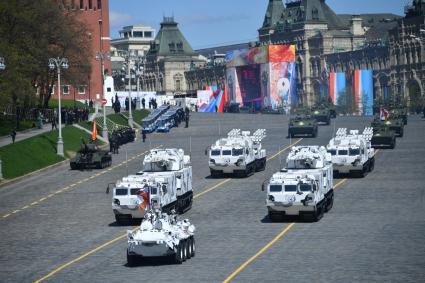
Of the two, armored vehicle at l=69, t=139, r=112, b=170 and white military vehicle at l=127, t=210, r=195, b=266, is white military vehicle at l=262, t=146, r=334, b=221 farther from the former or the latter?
armored vehicle at l=69, t=139, r=112, b=170

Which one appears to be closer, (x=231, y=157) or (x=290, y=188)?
(x=290, y=188)

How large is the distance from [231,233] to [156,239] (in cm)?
1050

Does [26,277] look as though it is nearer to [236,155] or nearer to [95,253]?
[95,253]

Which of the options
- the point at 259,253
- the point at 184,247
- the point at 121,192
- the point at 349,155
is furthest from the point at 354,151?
the point at 184,247

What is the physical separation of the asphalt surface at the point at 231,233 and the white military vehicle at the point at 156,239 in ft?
1.96

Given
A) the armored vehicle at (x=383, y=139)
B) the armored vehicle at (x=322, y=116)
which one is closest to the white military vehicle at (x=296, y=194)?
the armored vehicle at (x=383, y=139)

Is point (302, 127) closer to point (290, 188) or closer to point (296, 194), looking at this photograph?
point (290, 188)

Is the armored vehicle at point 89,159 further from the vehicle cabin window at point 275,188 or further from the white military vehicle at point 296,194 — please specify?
the vehicle cabin window at point 275,188

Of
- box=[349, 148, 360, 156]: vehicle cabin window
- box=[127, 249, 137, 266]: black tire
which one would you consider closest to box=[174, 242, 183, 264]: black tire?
box=[127, 249, 137, 266]: black tire

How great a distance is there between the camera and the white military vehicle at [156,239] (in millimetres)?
51000

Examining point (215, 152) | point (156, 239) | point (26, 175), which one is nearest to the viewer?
point (156, 239)

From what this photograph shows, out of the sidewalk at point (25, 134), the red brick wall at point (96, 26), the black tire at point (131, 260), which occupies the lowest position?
the black tire at point (131, 260)

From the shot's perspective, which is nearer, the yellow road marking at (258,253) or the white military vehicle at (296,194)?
the yellow road marking at (258,253)

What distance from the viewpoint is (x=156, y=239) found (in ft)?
167
